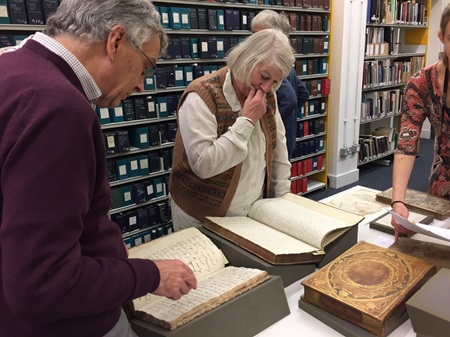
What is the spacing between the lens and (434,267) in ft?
3.63

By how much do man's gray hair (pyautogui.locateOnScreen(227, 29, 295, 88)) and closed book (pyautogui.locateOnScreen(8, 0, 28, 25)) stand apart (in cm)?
164

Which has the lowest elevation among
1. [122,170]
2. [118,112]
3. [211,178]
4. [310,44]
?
[122,170]

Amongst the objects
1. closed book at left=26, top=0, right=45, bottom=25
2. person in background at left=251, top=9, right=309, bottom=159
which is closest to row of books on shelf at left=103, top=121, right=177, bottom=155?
closed book at left=26, top=0, right=45, bottom=25

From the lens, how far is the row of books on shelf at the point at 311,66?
14.0 feet

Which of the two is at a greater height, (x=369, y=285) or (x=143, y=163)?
(x=369, y=285)

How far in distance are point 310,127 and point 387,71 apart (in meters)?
1.55

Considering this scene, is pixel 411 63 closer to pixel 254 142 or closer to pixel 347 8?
pixel 347 8

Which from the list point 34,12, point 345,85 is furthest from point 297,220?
point 345,85

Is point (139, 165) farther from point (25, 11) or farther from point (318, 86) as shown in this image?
point (318, 86)

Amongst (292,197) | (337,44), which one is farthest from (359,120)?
(292,197)

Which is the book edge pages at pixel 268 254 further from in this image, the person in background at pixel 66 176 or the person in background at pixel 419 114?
the person in background at pixel 419 114

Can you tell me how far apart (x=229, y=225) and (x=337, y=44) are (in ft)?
12.0

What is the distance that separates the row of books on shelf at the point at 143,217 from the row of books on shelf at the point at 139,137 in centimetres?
52

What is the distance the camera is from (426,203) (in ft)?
5.66
